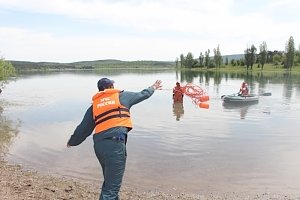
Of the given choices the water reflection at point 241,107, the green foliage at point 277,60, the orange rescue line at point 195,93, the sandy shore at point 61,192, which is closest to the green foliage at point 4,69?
the orange rescue line at point 195,93

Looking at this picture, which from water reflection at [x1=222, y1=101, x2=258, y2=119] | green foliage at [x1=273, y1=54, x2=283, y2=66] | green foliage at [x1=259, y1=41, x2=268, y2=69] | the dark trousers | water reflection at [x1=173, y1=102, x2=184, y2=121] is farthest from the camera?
green foliage at [x1=273, y1=54, x2=283, y2=66]

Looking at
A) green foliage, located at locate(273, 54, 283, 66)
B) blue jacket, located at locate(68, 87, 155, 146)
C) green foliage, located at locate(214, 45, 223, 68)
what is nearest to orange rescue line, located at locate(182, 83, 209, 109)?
blue jacket, located at locate(68, 87, 155, 146)

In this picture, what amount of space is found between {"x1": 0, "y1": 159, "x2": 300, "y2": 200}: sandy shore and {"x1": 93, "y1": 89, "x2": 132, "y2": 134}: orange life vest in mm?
3717

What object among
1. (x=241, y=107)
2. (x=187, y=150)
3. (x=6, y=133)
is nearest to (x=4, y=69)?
(x=6, y=133)

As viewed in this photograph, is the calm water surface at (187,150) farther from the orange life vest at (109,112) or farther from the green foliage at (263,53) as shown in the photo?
the green foliage at (263,53)

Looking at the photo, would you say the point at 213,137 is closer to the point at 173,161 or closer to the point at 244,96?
the point at 173,161

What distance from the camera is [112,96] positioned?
6547 millimetres

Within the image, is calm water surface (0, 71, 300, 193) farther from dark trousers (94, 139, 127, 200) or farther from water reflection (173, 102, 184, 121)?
dark trousers (94, 139, 127, 200)

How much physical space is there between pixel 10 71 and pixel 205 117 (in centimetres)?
2248

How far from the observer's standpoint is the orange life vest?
6.41 meters

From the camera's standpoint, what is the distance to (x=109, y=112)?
644cm

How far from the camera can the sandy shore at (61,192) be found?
31.1 ft

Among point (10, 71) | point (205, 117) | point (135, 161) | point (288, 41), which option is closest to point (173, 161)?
point (135, 161)

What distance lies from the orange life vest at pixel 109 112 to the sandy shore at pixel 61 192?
372cm
